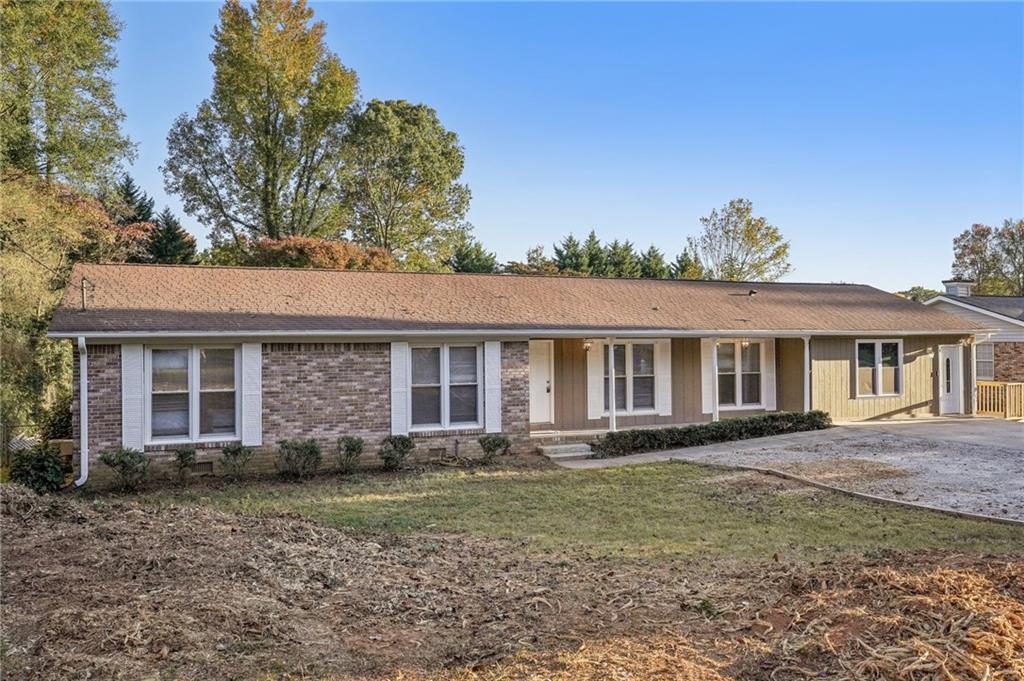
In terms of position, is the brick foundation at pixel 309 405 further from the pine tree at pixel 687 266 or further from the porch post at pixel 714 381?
the pine tree at pixel 687 266

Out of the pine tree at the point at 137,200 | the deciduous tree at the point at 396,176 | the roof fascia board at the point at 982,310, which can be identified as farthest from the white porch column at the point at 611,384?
the pine tree at the point at 137,200

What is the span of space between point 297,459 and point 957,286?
87.6 feet

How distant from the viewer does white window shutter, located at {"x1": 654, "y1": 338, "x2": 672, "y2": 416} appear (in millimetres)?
15773

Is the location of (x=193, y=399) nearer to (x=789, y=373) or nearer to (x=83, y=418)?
(x=83, y=418)

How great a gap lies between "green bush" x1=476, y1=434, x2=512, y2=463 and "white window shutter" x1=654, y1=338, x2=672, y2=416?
14.6ft

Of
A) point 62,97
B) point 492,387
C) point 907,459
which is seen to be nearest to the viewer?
point 907,459

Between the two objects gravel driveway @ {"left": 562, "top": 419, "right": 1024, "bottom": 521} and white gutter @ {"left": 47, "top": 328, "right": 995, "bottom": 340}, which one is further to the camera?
white gutter @ {"left": 47, "top": 328, "right": 995, "bottom": 340}

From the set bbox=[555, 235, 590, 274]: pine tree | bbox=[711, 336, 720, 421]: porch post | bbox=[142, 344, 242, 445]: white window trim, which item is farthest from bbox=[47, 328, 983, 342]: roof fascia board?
bbox=[555, 235, 590, 274]: pine tree

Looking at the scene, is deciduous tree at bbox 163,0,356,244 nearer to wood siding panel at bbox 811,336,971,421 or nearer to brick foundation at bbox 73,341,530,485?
brick foundation at bbox 73,341,530,485

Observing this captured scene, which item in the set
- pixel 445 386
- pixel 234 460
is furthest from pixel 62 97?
pixel 445 386

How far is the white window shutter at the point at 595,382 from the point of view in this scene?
1520cm

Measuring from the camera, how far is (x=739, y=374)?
16.9 meters

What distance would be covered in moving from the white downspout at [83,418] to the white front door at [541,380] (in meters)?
8.33

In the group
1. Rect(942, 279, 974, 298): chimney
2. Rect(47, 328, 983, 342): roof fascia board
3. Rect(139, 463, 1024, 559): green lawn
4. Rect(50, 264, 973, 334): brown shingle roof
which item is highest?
Rect(942, 279, 974, 298): chimney
